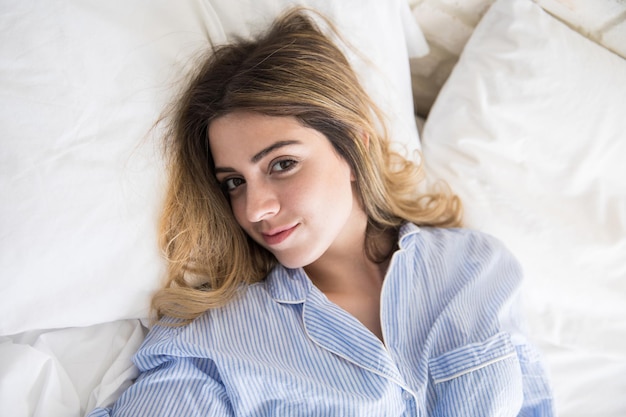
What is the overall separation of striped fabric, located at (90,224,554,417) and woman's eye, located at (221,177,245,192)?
0.73ft

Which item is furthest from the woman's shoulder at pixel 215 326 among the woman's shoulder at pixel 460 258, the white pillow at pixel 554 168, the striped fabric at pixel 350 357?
the white pillow at pixel 554 168

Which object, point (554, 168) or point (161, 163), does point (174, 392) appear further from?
point (554, 168)

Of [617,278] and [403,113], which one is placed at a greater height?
[403,113]

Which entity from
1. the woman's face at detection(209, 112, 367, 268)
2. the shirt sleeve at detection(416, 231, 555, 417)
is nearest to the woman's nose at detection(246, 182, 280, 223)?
the woman's face at detection(209, 112, 367, 268)

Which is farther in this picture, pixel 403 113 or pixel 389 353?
pixel 403 113

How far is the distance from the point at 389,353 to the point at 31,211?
78cm

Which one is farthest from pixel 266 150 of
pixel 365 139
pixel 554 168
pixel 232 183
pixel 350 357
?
pixel 554 168

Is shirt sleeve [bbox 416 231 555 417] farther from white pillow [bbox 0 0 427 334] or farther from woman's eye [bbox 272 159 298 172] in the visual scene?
white pillow [bbox 0 0 427 334]

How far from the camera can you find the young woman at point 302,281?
1.06 meters

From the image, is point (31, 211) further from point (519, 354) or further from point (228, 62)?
point (519, 354)

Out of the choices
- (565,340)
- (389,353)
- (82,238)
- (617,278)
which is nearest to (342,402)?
(389,353)

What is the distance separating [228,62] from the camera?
1.20 meters

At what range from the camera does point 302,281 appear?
120cm

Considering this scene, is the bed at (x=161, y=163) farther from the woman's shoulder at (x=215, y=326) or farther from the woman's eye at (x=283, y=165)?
the woman's eye at (x=283, y=165)
